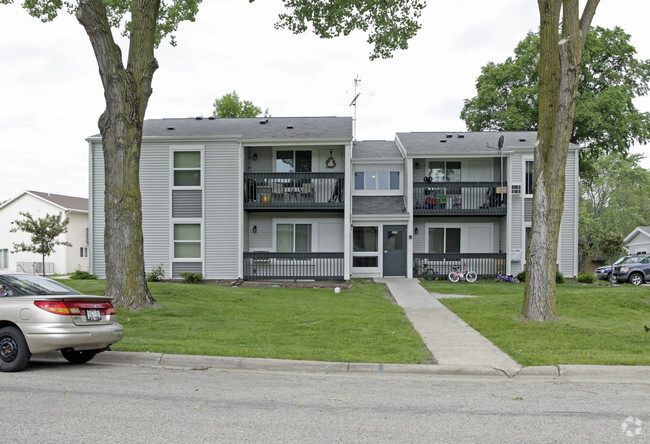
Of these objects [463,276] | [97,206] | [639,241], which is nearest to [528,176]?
[463,276]

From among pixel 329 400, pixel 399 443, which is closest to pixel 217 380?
pixel 329 400

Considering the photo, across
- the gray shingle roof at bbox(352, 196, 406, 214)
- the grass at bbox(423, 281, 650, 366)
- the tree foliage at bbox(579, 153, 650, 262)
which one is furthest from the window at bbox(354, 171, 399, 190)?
the tree foliage at bbox(579, 153, 650, 262)

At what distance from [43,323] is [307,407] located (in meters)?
4.06

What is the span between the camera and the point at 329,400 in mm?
6430

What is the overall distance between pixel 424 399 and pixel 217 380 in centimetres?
281

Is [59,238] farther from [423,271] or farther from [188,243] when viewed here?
[423,271]

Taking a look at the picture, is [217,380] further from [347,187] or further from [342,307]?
[347,187]

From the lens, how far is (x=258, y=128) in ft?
83.6

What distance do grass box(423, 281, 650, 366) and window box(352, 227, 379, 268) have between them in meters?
8.18

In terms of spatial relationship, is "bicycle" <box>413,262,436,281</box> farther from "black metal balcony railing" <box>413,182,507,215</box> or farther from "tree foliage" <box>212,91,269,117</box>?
"tree foliage" <box>212,91,269,117</box>

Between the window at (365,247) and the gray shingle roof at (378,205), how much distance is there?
0.82 meters

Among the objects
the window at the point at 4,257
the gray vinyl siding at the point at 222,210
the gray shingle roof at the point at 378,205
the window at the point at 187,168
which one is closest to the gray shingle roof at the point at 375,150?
the gray shingle roof at the point at 378,205

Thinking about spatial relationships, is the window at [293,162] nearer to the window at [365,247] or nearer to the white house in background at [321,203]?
the white house in background at [321,203]

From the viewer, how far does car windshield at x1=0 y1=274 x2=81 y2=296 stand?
8114 millimetres
